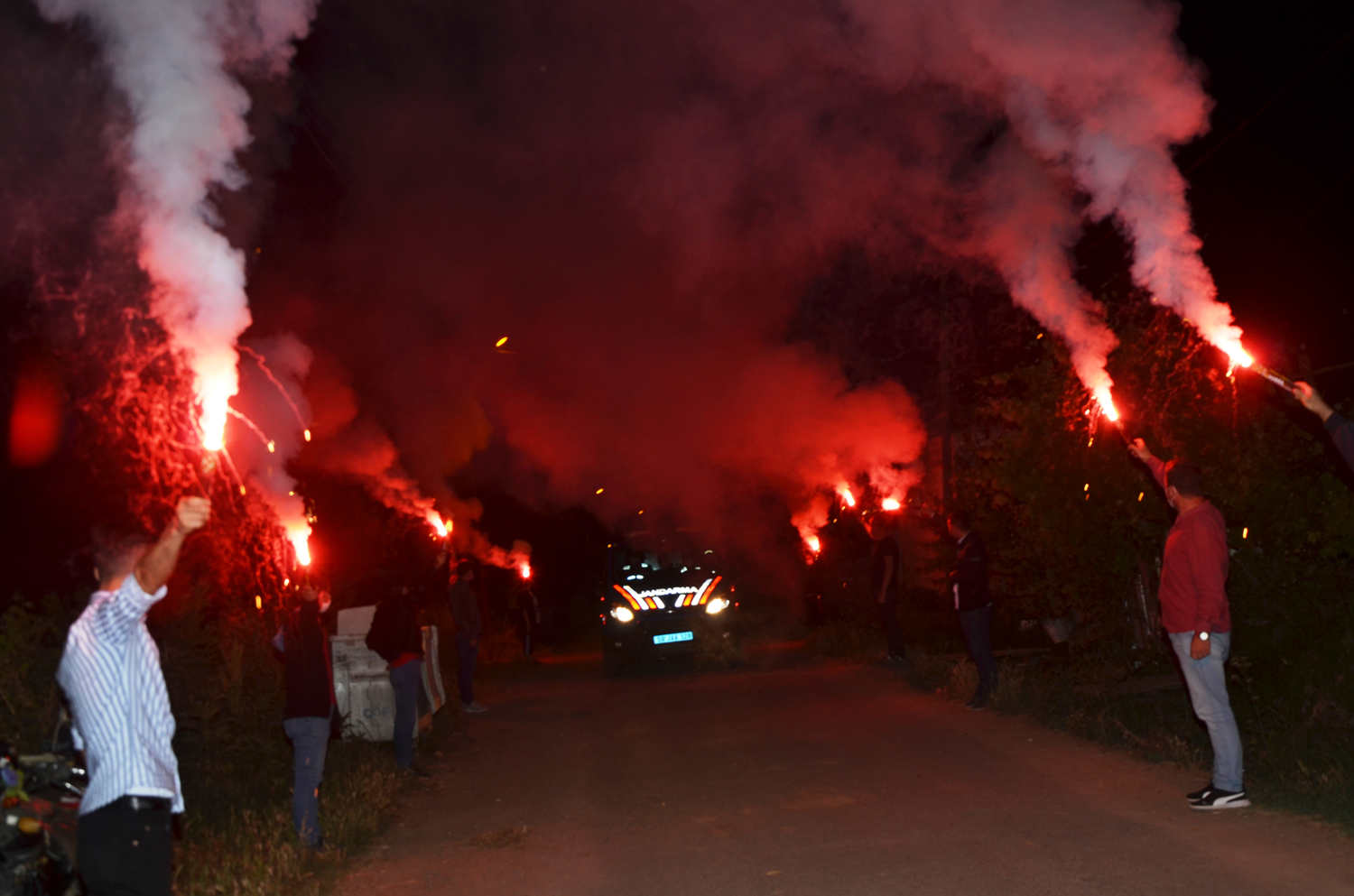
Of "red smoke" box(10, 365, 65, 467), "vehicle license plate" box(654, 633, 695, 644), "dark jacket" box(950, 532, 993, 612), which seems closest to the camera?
"red smoke" box(10, 365, 65, 467)

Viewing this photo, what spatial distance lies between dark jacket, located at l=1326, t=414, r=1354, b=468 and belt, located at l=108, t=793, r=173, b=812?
5231mm

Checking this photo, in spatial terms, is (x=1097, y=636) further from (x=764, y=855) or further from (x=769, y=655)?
(x=769, y=655)

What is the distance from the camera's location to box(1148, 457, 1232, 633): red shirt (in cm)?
636

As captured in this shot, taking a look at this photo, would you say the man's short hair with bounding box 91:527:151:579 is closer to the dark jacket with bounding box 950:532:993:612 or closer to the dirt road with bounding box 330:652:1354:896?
the dirt road with bounding box 330:652:1354:896

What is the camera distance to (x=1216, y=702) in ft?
20.6

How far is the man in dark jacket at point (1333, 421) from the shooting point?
5.54m

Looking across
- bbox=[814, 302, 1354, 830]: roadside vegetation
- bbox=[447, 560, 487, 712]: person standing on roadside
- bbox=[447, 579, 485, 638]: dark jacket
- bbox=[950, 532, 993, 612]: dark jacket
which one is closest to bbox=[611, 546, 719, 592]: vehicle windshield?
bbox=[447, 560, 487, 712]: person standing on roadside

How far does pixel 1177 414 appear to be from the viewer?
8898mm

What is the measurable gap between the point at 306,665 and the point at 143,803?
107 inches

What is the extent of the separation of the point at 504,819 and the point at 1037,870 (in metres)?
3.44

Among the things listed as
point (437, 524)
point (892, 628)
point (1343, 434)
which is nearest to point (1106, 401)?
point (1343, 434)

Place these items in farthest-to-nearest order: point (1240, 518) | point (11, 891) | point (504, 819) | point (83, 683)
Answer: point (1240, 518)
point (504, 819)
point (83, 683)
point (11, 891)

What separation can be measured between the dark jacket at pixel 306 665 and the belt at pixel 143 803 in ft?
8.67

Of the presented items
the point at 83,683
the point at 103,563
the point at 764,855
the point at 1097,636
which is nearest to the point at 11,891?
the point at 83,683
